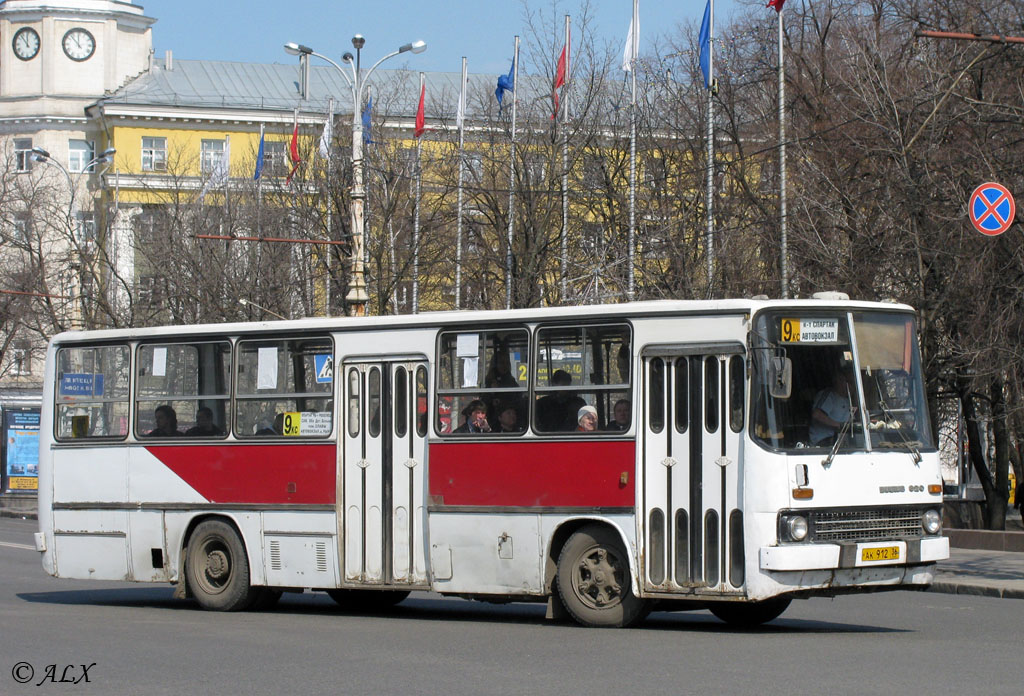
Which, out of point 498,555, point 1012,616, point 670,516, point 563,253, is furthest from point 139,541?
point 563,253

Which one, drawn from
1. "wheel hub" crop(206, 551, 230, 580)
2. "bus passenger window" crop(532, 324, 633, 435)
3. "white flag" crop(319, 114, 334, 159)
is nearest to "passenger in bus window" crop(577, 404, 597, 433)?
"bus passenger window" crop(532, 324, 633, 435)

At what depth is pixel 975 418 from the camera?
2781 cm

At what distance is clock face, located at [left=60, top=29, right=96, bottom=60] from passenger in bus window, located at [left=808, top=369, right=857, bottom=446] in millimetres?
72232

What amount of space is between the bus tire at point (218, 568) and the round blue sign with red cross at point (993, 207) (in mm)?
10897

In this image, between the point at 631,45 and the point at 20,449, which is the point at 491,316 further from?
the point at 20,449

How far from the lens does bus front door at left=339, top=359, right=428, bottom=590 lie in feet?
47.3

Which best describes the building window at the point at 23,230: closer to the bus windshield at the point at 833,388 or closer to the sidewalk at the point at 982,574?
the sidewalk at the point at 982,574

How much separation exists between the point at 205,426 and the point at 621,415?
203 inches

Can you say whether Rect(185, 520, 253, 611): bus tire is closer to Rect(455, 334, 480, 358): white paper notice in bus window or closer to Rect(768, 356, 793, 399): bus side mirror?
Rect(455, 334, 480, 358): white paper notice in bus window

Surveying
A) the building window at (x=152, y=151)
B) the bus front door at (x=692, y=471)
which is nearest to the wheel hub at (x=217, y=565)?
the bus front door at (x=692, y=471)

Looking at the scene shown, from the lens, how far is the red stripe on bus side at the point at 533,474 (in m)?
13.1

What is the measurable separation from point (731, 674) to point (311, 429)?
6503 mm

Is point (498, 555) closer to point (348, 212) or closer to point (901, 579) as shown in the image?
point (901, 579)

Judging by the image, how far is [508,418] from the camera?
13.8m
